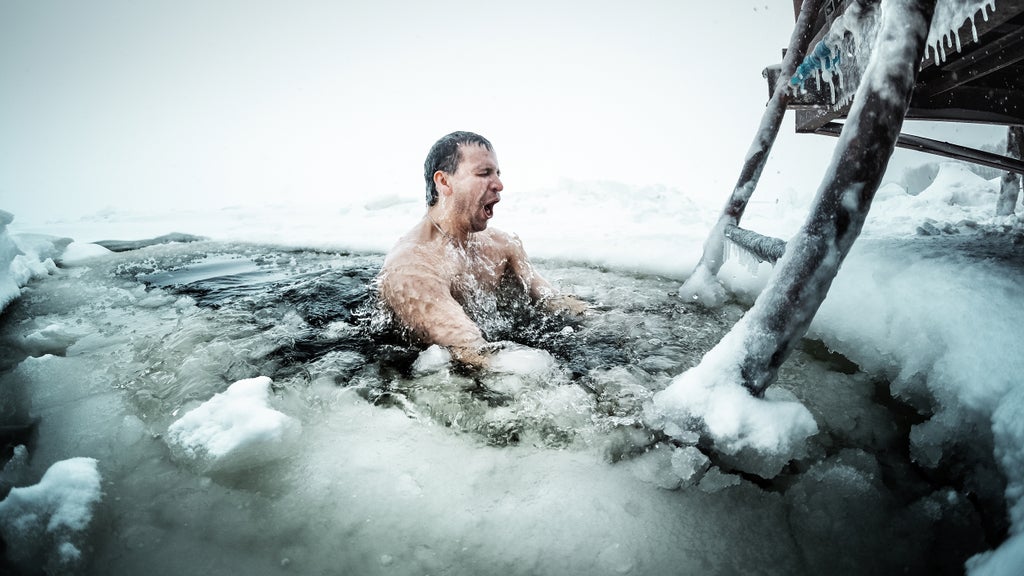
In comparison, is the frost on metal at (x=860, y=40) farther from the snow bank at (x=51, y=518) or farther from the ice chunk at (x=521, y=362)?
the snow bank at (x=51, y=518)

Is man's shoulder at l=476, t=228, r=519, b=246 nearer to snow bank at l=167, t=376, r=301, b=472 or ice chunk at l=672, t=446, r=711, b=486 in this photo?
snow bank at l=167, t=376, r=301, b=472

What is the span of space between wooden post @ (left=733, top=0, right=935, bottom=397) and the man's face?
1.84 metres

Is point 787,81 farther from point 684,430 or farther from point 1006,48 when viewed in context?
point 684,430

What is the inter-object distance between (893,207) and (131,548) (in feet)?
31.0

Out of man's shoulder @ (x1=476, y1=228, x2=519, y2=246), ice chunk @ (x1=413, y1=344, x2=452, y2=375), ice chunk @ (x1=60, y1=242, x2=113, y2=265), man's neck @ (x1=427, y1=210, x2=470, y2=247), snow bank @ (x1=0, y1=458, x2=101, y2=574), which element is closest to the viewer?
snow bank @ (x1=0, y1=458, x2=101, y2=574)

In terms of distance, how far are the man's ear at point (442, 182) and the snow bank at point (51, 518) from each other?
82.7 inches

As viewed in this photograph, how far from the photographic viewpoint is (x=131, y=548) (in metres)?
1.04

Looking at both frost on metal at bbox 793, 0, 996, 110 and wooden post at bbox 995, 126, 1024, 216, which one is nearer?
frost on metal at bbox 793, 0, 996, 110

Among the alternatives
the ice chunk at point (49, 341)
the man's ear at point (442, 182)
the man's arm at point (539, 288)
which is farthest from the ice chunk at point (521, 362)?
the ice chunk at point (49, 341)

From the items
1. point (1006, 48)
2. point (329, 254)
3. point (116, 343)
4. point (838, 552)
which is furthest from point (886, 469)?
point (329, 254)

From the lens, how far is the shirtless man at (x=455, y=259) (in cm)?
223

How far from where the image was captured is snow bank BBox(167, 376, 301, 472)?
133cm

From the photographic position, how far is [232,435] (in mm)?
1372

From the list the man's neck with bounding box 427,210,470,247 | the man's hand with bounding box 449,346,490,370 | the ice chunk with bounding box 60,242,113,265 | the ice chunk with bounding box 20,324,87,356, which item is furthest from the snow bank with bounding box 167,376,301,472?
the ice chunk with bounding box 60,242,113,265
